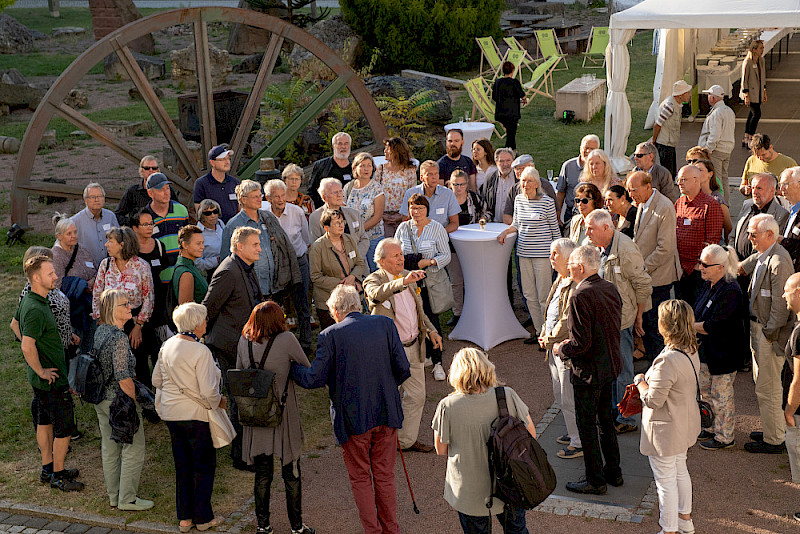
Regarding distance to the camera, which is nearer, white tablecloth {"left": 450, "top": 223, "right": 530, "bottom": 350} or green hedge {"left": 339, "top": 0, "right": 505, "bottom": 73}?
white tablecloth {"left": 450, "top": 223, "right": 530, "bottom": 350}

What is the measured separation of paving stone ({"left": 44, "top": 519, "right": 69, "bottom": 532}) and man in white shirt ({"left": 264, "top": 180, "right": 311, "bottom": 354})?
93.3 inches

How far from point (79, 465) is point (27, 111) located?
15492mm

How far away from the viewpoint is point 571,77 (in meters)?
20.9

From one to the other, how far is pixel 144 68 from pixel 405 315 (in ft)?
61.5

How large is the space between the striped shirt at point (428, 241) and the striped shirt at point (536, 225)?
0.81 m

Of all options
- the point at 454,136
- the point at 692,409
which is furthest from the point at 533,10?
the point at 692,409

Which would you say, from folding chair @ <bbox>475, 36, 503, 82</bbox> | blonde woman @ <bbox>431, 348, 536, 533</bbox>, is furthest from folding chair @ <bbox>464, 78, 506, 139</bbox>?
blonde woman @ <bbox>431, 348, 536, 533</bbox>

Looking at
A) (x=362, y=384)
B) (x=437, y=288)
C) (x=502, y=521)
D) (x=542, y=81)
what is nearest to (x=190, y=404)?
(x=362, y=384)

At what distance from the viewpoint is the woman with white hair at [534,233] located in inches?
300

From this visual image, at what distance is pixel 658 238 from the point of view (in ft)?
22.5

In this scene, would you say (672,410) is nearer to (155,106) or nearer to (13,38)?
(155,106)

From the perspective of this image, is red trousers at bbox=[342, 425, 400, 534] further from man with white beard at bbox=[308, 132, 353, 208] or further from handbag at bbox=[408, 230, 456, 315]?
man with white beard at bbox=[308, 132, 353, 208]

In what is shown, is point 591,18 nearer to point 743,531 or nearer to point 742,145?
point 742,145

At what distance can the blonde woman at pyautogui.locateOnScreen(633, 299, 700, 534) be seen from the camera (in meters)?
4.84
